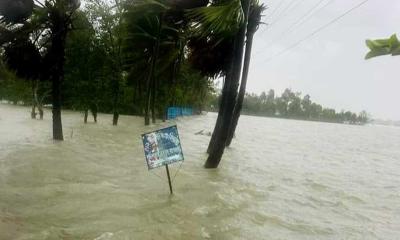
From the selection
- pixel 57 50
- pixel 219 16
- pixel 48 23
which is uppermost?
pixel 48 23

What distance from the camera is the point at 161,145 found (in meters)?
7.29

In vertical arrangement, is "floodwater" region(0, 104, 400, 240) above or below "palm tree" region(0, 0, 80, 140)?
below

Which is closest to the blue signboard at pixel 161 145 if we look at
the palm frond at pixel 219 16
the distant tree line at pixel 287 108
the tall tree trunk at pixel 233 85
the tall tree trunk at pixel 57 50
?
the palm frond at pixel 219 16

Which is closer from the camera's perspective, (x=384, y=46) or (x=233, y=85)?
(x=384, y=46)

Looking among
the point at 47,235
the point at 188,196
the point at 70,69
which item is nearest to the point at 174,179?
the point at 188,196

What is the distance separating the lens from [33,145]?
13.4 meters

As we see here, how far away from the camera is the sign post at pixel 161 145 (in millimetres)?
7250

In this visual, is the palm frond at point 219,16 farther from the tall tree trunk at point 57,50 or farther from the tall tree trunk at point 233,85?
the tall tree trunk at point 57,50

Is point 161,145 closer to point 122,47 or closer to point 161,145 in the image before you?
point 161,145

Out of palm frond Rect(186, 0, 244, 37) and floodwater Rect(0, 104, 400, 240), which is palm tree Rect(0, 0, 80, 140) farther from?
palm frond Rect(186, 0, 244, 37)

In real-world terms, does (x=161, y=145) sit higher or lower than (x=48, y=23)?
lower

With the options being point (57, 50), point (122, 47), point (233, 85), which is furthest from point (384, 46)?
point (122, 47)

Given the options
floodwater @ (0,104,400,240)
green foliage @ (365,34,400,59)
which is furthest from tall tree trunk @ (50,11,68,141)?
green foliage @ (365,34,400,59)

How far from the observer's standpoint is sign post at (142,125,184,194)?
725cm
